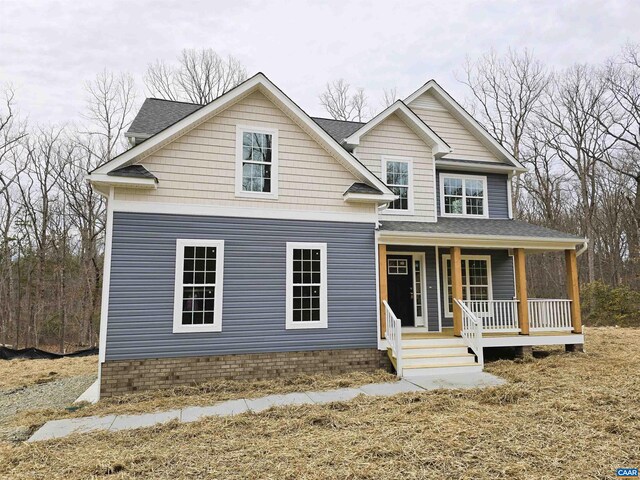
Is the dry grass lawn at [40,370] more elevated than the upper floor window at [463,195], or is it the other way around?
the upper floor window at [463,195]

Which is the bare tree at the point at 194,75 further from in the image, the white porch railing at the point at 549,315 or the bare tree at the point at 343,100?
the white porch railing at the point at 549,315

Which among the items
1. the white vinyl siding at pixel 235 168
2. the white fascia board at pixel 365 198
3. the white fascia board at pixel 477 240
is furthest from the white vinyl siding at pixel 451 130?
the white vinyl siding at pixel 235 168

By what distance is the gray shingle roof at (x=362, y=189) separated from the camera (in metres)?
9.40

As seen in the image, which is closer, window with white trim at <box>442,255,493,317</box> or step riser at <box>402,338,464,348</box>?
step riser at <box>402,338,464,348</box>

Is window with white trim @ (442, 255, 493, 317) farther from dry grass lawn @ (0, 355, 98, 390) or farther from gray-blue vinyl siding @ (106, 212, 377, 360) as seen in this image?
dry grass lawn @ (0, 355, 98, 390)

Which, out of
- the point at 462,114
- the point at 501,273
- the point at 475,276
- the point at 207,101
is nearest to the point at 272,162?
the point at 462,114

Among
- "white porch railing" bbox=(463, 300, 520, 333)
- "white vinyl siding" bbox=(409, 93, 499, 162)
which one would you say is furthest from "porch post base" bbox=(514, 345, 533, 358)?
"white vinyl siding" bbox=(409, 93, 499, 162)

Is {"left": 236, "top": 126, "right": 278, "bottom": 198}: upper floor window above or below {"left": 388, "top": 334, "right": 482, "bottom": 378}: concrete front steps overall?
above

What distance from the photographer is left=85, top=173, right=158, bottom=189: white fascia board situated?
779cm

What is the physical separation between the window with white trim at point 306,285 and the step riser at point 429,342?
221cm

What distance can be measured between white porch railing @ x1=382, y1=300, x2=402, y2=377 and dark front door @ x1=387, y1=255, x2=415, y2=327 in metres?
2.13

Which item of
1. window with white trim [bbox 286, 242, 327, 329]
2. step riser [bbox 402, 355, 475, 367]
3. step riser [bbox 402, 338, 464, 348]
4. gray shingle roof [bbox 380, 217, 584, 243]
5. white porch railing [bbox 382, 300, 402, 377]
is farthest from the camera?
gray shingle roof [bbox 380, 217, 584, 243]

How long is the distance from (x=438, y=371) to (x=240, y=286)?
4847 millimetres

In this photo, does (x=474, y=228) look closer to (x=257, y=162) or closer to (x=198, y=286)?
(x=257, y=162)
